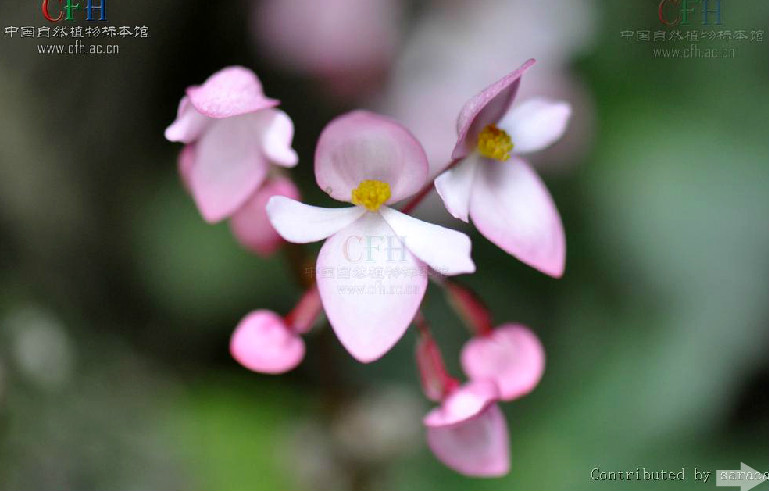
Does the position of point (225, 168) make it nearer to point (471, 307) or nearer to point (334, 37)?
point (471, 307)

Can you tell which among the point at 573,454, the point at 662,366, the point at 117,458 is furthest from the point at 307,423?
the point at 662,366

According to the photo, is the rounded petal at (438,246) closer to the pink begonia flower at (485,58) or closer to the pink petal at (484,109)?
the pink petal at (484,109)

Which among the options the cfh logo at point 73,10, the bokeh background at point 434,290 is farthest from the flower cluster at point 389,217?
the bokeh background at point 434,290

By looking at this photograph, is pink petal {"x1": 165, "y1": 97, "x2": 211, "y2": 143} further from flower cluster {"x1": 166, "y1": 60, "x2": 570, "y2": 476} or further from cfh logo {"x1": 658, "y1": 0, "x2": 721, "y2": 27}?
cfh logo {"x1": 658, "y1": 0, "x2": 721, "y2": 27}

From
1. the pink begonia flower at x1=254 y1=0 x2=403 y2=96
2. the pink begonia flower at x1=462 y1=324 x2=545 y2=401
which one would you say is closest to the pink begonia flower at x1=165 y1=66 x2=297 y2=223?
the pink begonia flower at x1=462 y1=324 x2=545 y2=401

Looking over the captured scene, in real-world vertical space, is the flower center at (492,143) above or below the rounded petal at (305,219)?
above

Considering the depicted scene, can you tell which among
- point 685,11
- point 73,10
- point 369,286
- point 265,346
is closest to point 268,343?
point 265,346
